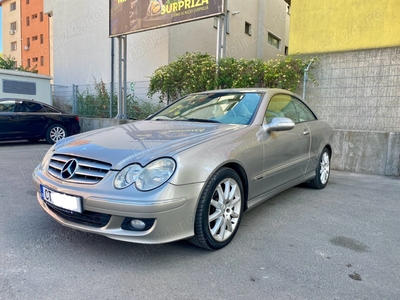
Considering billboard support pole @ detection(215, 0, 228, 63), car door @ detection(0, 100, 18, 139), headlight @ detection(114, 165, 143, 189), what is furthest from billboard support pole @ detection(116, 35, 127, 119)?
headlight @ detection(114, 165, 143, 189)

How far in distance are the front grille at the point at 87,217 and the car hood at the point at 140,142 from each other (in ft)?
1.21

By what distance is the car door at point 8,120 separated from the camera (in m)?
8.05

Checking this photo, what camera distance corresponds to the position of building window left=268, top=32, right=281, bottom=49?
61.4ft

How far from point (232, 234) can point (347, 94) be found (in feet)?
16.4

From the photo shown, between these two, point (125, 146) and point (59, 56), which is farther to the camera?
point (59, 56)

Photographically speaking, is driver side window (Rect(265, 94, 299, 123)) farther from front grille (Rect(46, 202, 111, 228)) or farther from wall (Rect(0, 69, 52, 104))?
wall (Rect(0, 69, 52, 104))

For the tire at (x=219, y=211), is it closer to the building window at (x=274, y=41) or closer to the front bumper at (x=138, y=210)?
the front bumper at (x=138, y=210)

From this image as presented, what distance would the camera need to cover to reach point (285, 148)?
3.36 m

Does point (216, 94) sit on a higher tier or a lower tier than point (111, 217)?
higher

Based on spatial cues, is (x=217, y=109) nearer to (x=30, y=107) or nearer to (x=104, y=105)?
(x=30, y=107)

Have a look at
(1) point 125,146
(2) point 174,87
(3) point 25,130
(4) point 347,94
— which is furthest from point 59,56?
(1) point 125,146

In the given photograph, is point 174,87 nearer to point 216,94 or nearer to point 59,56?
point 216,94

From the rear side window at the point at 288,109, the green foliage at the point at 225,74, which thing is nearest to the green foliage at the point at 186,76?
the green foliage at the point at 225,74

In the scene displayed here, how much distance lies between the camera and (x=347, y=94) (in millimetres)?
6328
